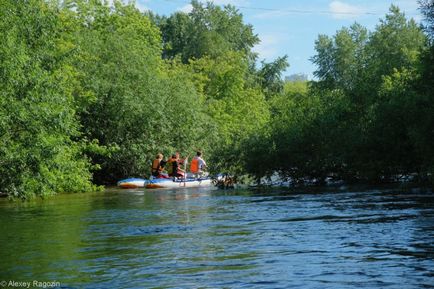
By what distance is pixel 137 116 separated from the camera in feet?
147

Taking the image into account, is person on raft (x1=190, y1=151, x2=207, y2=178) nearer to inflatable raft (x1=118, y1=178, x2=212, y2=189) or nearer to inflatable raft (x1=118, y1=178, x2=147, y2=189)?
inflatable raft (x1=118, y1=178, x2=212, y2=189)

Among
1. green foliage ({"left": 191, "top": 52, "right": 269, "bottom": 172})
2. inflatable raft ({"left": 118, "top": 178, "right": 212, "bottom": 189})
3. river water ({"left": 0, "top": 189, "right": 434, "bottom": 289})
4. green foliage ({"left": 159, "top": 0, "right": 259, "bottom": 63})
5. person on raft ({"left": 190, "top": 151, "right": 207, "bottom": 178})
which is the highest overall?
green foliage ({"left": 159, "top": 0, "right": 259, "bottom": 63})

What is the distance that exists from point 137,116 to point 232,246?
106ft

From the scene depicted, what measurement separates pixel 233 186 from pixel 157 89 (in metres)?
13.5

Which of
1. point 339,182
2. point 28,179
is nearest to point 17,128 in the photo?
point 28,179

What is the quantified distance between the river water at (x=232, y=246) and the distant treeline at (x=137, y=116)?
494 cm

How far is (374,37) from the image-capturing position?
8350 cm

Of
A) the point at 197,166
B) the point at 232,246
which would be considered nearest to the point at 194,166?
the point at 197,166

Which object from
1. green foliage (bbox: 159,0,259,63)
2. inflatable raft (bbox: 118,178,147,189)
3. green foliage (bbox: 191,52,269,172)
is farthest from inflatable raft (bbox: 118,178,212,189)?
green foliage (bbox: 159,0,259,63)

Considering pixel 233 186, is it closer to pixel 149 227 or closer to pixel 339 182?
pixel 339 182

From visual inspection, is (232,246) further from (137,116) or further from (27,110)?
(137,116)

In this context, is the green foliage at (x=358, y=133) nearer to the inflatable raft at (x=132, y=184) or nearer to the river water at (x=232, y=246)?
the river water at (x=232, y=246)

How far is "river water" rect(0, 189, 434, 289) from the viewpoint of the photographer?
1022 centimetres

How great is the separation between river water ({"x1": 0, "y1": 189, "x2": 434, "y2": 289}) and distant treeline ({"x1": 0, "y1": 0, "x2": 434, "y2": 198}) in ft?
16.2
